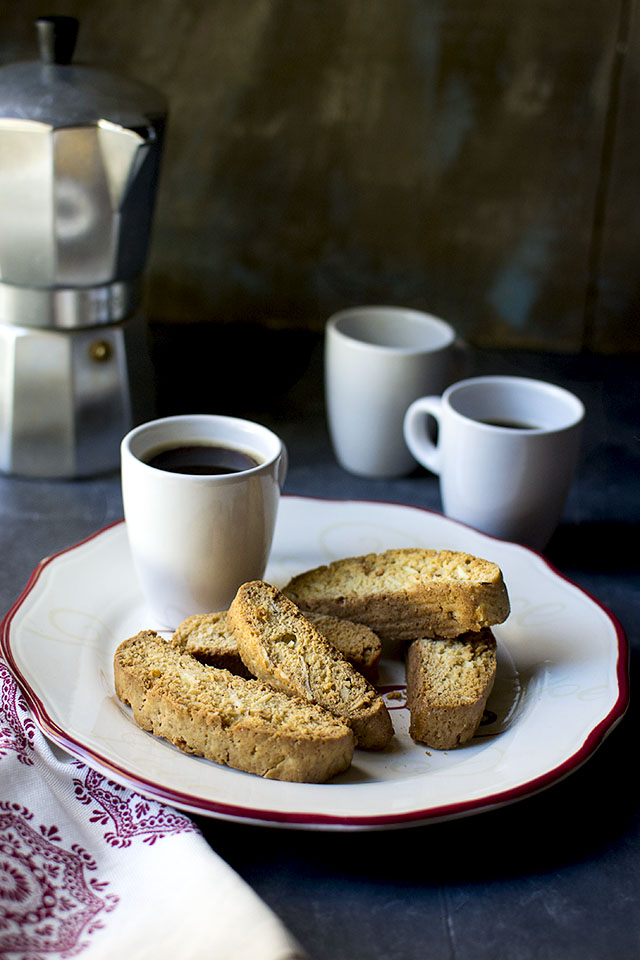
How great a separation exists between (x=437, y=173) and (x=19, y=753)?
0.88m

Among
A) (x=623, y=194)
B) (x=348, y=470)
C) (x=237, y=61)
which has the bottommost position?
(x=348, y=470)

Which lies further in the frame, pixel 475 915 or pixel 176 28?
pixel 176 28

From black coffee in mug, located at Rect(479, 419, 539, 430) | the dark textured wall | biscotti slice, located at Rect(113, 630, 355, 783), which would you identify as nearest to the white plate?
biscotti slice, located at Rect(113, 630, 355, 783)

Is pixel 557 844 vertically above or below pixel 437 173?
below

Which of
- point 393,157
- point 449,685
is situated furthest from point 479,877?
point 393,157

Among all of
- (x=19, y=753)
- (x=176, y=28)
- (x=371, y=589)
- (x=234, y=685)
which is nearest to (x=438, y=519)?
(x=371, y=589)

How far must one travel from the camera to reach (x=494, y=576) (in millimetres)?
676

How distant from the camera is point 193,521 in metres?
0.70

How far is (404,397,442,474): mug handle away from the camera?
36.0 inches

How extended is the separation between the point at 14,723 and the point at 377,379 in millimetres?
490

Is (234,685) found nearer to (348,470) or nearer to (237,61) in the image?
(348,470)

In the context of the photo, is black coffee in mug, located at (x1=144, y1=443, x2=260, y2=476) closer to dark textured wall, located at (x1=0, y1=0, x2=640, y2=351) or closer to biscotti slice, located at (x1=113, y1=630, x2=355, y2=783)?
biscotti slice, located at (x1=113, y1=630, x2=355, y2=783)

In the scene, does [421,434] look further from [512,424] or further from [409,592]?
[409,592]

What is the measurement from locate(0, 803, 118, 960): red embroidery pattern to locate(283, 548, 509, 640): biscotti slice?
0.24 meters
